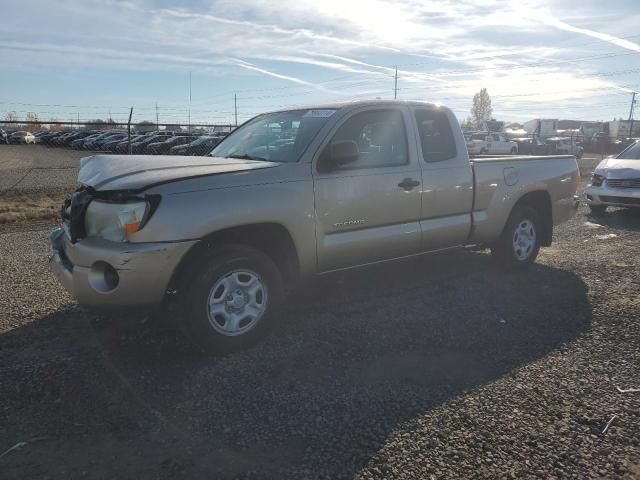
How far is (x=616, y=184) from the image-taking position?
10.4m

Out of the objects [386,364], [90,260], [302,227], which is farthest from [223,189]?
[386,364]

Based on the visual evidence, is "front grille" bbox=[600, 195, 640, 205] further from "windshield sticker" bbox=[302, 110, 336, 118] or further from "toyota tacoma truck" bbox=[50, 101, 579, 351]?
"windshield sticker" bbox=[302, 110, 336, 118]

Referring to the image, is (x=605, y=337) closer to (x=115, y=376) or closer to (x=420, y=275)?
(x=420, y=275)

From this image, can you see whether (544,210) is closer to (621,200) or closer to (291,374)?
(291,374)

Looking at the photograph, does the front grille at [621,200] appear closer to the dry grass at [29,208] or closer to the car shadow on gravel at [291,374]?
the car shadow on gravel at [291,374]

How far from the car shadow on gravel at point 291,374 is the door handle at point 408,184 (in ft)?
3.64

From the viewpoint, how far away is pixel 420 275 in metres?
6.27

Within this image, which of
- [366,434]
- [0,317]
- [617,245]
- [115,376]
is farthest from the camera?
[617,245]

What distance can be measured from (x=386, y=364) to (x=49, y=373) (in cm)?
232

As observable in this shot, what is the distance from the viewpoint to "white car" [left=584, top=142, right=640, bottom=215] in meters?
10.1

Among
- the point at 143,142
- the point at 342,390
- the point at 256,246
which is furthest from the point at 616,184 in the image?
the point at 143,142

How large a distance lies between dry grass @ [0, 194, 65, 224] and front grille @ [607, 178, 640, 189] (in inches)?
406

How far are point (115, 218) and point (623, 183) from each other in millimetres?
9668

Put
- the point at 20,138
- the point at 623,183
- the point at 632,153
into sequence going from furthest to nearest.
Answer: the point at 20,138 → the point at 632,153 → the point at 623,183
